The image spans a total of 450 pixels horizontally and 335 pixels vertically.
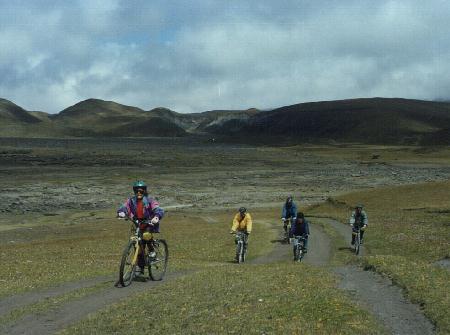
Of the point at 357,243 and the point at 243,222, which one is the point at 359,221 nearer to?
the point at 357,243

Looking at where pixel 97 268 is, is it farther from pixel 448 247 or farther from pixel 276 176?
pixel 276 176

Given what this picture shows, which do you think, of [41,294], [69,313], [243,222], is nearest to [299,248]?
[243,222]

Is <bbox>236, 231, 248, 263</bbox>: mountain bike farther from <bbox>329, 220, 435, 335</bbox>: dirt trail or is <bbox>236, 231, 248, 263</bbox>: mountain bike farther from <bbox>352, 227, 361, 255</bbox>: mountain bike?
<bbox>329, 220, 435, 335</bbox>: dirt trail

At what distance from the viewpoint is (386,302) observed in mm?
13375

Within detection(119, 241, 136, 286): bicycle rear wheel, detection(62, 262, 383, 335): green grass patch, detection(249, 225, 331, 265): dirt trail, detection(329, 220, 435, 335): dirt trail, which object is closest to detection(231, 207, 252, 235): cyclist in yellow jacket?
detection(249, 225, 331, 265): dirt trail

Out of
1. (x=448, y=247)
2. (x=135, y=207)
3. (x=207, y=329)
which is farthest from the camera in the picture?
(x=448, y=247)

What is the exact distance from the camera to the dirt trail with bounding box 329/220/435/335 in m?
11.4

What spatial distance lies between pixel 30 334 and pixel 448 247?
20813 mm

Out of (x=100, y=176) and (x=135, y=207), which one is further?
(x=100, y=176)

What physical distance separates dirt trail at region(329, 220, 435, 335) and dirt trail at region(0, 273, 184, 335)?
5.43 metres

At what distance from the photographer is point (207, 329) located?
10961 mm

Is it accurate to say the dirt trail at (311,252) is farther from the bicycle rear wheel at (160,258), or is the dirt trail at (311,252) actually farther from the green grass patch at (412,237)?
the bicycle rear wheel at (160,258)

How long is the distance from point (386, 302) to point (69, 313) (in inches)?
278

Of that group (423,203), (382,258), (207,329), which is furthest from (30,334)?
(423,203)
